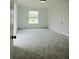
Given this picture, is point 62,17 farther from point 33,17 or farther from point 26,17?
point 26,17

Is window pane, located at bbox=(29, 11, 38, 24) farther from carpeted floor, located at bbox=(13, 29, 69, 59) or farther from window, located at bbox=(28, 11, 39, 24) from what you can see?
carpeted floor, located at bbox=(13, 29, 69, 59)

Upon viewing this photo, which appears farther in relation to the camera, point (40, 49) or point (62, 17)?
point (62, 17)

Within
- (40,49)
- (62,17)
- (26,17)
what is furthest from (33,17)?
(40,49)

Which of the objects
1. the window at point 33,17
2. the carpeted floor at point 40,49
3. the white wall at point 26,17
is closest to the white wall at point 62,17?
the carpeted floor at point 40,49

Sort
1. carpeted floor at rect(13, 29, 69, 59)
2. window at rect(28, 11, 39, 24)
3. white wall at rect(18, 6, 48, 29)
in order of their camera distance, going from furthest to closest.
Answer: window at rect(28, 11, 39, 24) → white wall at rect(18, 6, 48, 29) → carpeted floor at rect(13, 29, 69, 59)

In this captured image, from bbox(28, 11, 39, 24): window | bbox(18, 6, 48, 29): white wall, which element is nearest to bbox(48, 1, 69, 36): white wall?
bbox(18, 6, 48, 29): white wall

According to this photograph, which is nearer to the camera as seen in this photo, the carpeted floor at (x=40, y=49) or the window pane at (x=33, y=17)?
the carpeted floor at (x=40, y=49)

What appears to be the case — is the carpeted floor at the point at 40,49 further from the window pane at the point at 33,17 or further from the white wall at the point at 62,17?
the window pane at the point at 33,17

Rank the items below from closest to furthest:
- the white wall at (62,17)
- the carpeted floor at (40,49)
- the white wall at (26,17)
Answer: the carpeted floor at (40,49), the white wall at (62,17), the white wall at (26,17)

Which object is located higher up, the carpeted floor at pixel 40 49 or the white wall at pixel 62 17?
the white wall at pixel 62 17

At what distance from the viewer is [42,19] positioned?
15352mm
